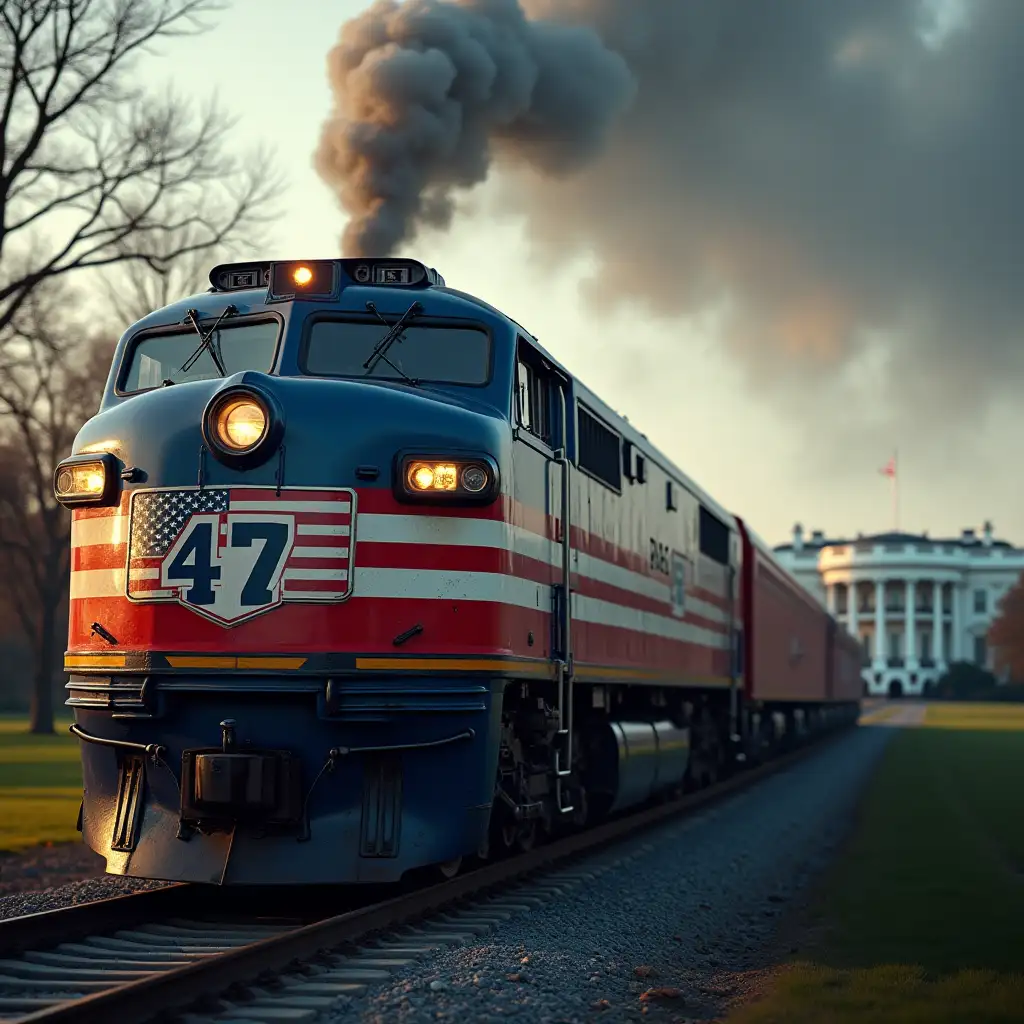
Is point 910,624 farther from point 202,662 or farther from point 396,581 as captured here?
point 202,662

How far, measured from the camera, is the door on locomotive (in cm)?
1043

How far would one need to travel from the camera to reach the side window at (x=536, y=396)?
10.5 m

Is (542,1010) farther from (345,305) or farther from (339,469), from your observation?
(345,305)

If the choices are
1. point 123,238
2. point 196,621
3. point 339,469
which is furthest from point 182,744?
point 123,238

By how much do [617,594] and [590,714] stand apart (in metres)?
1.14

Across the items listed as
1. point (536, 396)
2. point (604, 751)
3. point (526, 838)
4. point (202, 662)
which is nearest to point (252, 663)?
point (202, 662)

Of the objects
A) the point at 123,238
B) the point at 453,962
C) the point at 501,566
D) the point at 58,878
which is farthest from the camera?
the point at 123,238

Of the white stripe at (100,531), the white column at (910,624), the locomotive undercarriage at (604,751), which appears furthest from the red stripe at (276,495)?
the white column at (910,624)

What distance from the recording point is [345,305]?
10.0 meters

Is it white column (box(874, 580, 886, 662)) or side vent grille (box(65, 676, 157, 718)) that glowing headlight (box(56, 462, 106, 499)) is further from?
white column (box(874, 580, 886, 662))

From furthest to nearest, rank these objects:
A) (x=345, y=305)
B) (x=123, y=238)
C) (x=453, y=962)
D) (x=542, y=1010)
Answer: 1. (x=123, y=238)
2. (x=345, y=305)
3. (x=453, y=962)
4. (x=542, y=1010)

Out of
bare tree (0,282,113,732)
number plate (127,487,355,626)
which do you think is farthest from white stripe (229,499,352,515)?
bare tree (0,282,113,732)

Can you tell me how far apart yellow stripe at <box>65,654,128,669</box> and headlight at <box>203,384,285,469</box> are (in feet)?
4.62

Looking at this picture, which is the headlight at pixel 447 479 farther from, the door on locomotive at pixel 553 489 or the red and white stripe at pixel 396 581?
the door on locomotive at pixel 553 489
